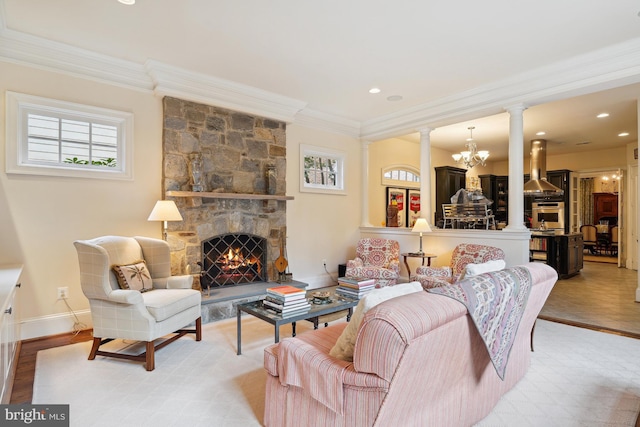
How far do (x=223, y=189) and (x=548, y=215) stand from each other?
7981mm

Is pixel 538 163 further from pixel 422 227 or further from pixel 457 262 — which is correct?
pixel 457 262

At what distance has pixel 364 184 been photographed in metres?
6.36

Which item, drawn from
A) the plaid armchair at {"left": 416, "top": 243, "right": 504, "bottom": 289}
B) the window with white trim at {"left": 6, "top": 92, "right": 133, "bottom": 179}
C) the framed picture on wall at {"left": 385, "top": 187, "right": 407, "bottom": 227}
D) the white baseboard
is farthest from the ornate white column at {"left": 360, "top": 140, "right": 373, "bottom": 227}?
the white baseboard

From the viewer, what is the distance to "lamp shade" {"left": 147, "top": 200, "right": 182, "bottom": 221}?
3.69m

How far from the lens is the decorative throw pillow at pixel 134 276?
304 cm

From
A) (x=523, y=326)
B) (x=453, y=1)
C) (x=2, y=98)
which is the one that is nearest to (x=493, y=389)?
(x=523, y=326)

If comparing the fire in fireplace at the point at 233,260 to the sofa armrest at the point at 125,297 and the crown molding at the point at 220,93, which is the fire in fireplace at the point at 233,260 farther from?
the crown molding at the point at 220,93

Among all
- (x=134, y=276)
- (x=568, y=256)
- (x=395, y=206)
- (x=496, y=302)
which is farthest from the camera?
(x=395, y=206)

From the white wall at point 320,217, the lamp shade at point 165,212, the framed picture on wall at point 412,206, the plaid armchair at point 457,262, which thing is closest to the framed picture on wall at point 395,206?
the framed picture on wall at point 412,206

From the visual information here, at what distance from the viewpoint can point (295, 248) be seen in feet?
17.8

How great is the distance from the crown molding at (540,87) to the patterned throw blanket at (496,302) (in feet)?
9.73

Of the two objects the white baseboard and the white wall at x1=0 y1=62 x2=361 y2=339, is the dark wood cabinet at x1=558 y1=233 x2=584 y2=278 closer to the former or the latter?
the white wall at x1=0 y1=62 x2=361 y2=339

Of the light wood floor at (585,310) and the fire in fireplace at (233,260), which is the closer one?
the light wood floor at (585,310)

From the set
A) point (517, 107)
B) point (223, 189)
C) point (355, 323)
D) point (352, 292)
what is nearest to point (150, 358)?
point (352, 292)
